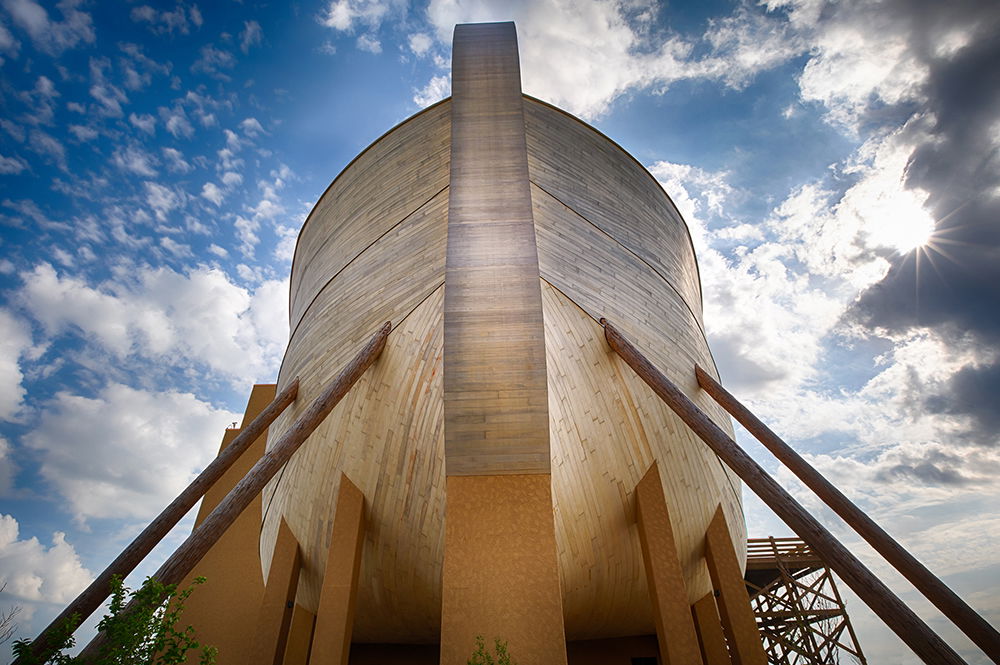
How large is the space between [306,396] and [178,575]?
9.08 ft

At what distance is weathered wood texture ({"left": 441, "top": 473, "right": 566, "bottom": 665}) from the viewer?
412cm

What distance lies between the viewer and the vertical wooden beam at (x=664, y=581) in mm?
4766

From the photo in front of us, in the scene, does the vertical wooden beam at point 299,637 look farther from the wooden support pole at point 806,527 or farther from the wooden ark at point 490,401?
the wooden support pole at point 806,527

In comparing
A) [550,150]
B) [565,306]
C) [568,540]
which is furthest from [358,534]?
[550,150]

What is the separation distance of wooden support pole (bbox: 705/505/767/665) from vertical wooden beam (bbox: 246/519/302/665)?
491 cm

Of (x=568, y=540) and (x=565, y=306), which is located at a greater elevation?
(x=565, y=306)

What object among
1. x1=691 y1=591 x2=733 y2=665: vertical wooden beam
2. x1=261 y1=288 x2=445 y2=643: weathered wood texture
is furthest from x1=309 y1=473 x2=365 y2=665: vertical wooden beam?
x1=691 y1=591 x2=733 y2=665: vertical wooden beam

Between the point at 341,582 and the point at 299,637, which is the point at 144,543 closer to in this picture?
the point at 341,582

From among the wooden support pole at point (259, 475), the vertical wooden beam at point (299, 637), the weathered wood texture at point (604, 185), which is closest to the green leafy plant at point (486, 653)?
the wooden support pole at point (259, 475)

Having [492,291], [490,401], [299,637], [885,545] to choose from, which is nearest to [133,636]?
[490,401]

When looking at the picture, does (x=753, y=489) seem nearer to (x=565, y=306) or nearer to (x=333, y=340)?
(x=565, y=306)

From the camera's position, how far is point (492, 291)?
16.4 feet

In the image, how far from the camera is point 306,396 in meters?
6.43

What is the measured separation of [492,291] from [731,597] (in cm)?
432
